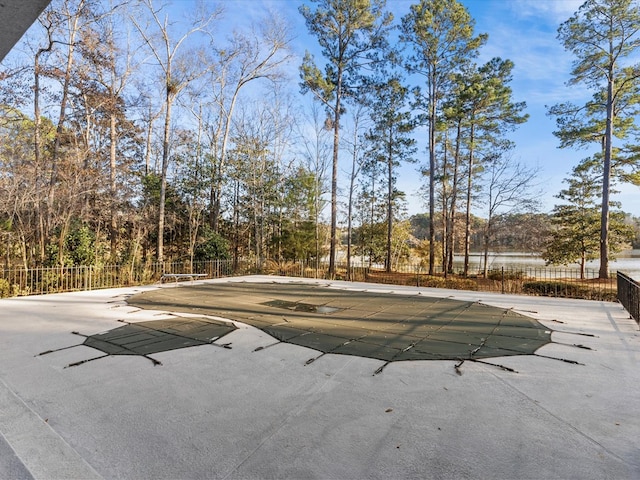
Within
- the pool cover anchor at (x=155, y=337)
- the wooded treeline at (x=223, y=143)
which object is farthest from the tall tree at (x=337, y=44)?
the pool cover anchor at (x=155, y=337)

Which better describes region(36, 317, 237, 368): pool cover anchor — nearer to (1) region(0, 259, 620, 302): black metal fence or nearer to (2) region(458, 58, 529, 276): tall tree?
(1) region(0, 259, 620, 302): black metal fence

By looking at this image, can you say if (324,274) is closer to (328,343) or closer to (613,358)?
(328,343)

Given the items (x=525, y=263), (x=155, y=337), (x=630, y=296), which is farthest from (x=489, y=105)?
(x=155, y=337)

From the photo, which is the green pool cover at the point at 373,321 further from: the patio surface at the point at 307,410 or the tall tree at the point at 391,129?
the tall tree at the point at 391,129

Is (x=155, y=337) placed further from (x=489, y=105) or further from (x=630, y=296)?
(x=489, y=105)

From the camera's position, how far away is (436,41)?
11859 millimetres

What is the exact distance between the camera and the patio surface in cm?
147

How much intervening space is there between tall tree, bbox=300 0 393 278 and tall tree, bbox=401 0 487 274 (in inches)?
48.8

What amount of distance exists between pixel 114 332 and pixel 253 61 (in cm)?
1289

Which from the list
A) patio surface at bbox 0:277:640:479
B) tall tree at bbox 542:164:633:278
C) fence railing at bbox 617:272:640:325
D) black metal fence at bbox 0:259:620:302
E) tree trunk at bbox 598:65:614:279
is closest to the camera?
patio surface at bbox 0:277:640:479

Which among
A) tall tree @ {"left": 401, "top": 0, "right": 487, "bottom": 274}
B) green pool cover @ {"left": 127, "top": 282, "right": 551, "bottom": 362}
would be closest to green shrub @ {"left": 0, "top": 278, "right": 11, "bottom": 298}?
green pool cover @ {"left": 127, "top": 282, "right": 551, "bottom": 362}

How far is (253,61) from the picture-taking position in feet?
43.0

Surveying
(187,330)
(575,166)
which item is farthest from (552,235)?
(187,330)

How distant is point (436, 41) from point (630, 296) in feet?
36.7
